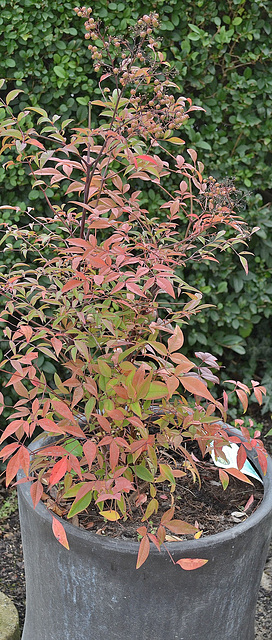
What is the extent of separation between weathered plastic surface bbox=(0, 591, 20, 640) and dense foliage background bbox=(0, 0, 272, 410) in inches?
47.4

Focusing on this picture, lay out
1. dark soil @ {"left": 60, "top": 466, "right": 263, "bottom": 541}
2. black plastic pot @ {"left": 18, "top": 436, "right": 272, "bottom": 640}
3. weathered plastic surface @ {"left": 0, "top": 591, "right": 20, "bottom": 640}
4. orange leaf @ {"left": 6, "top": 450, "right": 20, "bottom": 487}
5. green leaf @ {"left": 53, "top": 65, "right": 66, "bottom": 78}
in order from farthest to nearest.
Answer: green leaf @ {"left": 53, "top": 65, "right": 66, "bottom": 78} < weathered plastic surface @ {"left": 0, "top": 591, "right": 20, "bottom": 640} < dark soil @ {"left": 60, "top": 466, "right": 263, "bottom": 541} < black plastic pot @ {"left": 18, "top": 436, "right": 272, "bottom": 640} < orange leaf @ {"left": 6, "top": 450, "right": 20, "bottom": 487}

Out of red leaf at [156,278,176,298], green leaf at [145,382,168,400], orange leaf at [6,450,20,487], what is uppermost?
red leaf at [156,278,176,298]

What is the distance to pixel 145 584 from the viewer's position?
1315mm

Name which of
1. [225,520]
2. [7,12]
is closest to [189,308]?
[225,520]

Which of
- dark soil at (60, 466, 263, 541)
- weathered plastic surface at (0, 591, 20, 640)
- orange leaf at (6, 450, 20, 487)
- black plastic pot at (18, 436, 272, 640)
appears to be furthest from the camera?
weathered plastic surface at (0, 591, 20, 640)

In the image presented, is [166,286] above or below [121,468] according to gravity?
above

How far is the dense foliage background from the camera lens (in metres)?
2.24

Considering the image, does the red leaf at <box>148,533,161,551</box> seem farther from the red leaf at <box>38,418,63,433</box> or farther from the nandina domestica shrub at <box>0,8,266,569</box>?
the red leaf at <box>38,418,63,433</box>

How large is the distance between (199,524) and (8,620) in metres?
0.83

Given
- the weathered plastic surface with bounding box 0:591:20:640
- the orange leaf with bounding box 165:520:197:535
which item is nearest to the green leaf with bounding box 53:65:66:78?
the orange leaf with bounding box 165:520:197:535

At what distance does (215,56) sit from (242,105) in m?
0.22

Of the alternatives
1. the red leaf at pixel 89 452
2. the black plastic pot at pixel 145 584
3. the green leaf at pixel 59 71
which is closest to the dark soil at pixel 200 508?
the black plastic pot at pixel 145 584

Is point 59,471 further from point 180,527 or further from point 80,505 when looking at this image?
point 180,527

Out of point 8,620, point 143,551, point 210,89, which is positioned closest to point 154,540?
point 143,551
